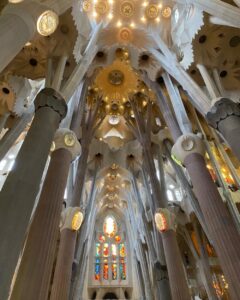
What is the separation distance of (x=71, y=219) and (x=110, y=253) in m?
14.2

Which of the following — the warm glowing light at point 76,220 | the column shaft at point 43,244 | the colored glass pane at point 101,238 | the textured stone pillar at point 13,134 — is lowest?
the column shaft at point 43,244

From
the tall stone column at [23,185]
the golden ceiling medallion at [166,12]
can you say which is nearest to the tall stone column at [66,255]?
the tall stone column at [23,185]

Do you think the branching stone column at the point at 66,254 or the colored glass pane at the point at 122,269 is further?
the colored glass pane at the point at 122,269

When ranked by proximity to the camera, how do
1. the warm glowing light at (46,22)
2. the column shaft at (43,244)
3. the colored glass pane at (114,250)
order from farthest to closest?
the colored glass pane at (114,250) < the warm glowing light at (46,22) < the column shaft at (43,244)

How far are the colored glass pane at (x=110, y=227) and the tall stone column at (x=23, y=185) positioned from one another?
1952cm

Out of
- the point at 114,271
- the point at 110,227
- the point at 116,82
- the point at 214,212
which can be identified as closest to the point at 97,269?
the point at 114,271

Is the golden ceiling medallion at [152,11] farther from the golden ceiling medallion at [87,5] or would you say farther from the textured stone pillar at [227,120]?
the textured stone pillar at [227,120]

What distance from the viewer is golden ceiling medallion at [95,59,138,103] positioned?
1762cm

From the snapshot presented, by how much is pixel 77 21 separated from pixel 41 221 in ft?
20.8

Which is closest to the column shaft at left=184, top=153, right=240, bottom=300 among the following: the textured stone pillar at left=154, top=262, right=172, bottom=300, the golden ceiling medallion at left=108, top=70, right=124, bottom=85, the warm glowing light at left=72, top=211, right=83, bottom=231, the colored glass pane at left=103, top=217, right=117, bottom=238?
the warm glowing light at left=72, top=211, right=83, bottom=231

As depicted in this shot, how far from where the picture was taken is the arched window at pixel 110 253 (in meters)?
21.0

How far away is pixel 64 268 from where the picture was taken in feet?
27.5

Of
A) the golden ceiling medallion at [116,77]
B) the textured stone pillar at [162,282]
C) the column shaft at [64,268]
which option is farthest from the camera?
the golden ceiling medallion at [116,77]

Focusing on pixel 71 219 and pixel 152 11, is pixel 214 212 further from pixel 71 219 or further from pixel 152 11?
pixel 152 11
